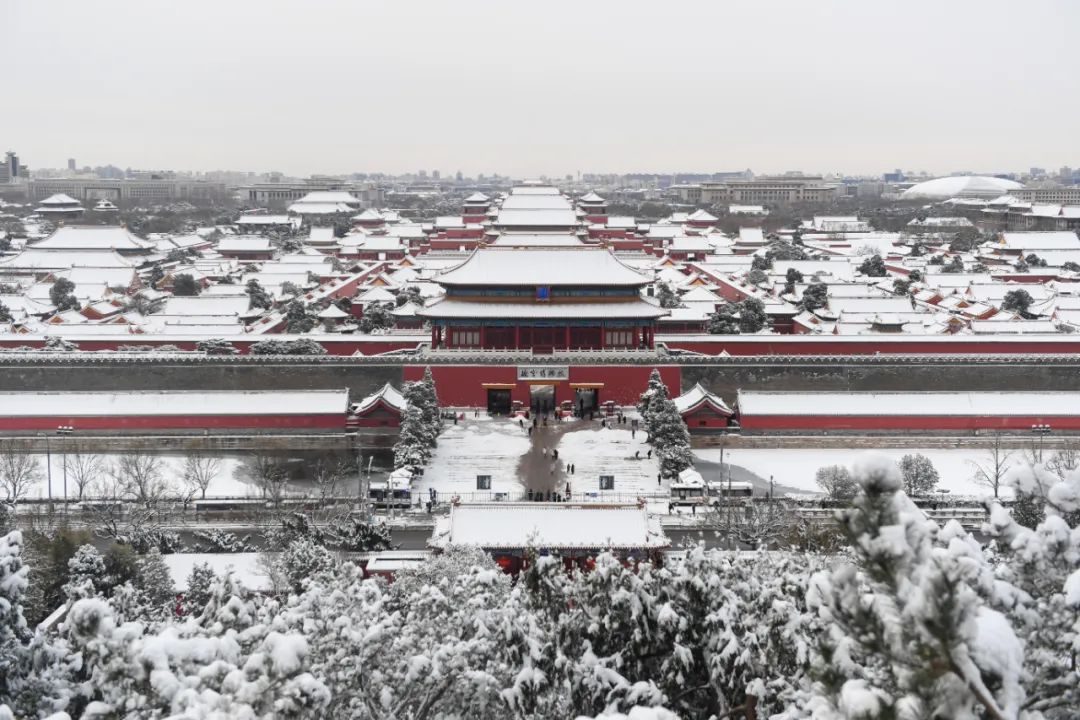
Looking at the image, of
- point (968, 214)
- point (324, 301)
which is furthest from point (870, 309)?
point (968, 214)

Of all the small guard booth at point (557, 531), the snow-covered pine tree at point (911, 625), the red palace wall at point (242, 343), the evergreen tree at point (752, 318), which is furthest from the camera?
the evergreen tree at point (752, 318)

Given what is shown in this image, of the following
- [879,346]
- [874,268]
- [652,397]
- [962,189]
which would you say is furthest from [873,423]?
[962,189]

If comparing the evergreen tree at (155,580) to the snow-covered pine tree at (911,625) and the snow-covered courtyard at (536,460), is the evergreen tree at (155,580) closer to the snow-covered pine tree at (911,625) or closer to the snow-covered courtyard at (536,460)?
the snow-covered courtyard at (536,460)

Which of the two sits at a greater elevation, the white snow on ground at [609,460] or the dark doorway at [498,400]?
the dark doorway at [498,400]

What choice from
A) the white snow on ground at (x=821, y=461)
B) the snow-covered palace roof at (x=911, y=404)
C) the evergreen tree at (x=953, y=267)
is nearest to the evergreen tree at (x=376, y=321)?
the snow-covered palace roof at (x=911, y=404)

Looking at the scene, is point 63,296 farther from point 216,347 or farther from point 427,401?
point 427,401
